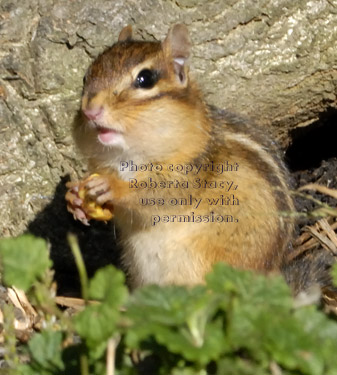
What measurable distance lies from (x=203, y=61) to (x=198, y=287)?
222 cm

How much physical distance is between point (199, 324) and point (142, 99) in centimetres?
143

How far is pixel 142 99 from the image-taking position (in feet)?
10.5

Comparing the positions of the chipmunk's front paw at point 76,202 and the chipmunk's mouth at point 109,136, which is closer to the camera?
the chipmunk's mouth at point 109,136

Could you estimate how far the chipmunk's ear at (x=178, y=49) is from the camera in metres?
3.48

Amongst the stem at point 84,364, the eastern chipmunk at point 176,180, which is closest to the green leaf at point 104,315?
the stem at point 84,364

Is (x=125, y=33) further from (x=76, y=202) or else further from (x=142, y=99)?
(x=76, y=202)

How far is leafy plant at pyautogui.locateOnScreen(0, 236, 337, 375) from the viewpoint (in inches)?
77.4

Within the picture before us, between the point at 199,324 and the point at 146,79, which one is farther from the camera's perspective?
the point at 146,79

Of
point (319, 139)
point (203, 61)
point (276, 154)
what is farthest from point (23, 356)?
point (319, 139)

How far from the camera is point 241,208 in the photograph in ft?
11.8

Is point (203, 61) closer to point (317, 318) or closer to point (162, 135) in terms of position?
point (162, 135)

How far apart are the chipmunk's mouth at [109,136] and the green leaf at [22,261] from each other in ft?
3.62

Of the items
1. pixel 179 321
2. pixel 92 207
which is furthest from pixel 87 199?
pixel 179 321

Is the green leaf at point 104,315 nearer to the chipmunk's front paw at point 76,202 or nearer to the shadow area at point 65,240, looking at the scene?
the chipmunk's front paw at point 76,202
